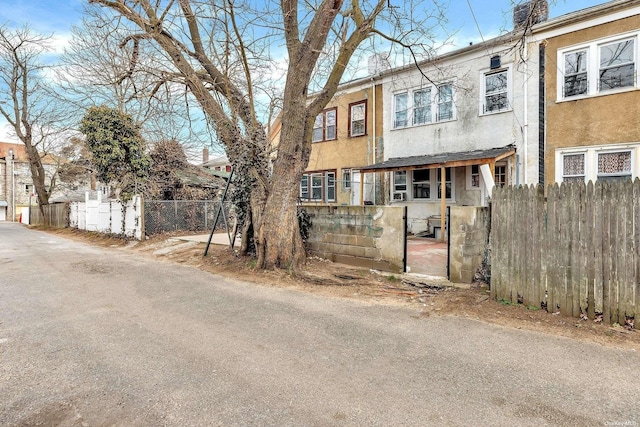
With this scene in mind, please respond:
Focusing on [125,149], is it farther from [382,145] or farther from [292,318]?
[292,318]

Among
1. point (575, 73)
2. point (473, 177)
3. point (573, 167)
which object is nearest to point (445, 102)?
point (473, 177)

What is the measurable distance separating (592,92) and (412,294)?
27.5 feet

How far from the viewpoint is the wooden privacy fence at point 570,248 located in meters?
4.41

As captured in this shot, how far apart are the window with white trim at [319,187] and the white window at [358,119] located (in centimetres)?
213

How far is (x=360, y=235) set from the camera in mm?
7891

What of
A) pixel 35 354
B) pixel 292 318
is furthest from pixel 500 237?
pixel 35 354

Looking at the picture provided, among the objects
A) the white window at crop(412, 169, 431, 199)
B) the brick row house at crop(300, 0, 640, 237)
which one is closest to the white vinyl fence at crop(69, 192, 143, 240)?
the brick row house at crop(300, 0, 640, 237)

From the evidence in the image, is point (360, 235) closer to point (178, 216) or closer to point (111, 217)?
point (178, 216)

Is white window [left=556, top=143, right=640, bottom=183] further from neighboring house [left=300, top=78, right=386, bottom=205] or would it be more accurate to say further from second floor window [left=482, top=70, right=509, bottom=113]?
neighboring house [left=300, top=78, right=386, bottom=205]

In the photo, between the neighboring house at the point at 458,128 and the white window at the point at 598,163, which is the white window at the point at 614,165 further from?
the neighboring house at the point at 458,128

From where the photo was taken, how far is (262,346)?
13.3ft

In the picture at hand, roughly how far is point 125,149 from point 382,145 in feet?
38.4

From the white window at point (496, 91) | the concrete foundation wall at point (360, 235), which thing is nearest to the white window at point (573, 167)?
the white window at point (496, 91)

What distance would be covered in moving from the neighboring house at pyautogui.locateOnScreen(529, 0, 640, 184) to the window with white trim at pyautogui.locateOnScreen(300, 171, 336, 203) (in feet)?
27.9
